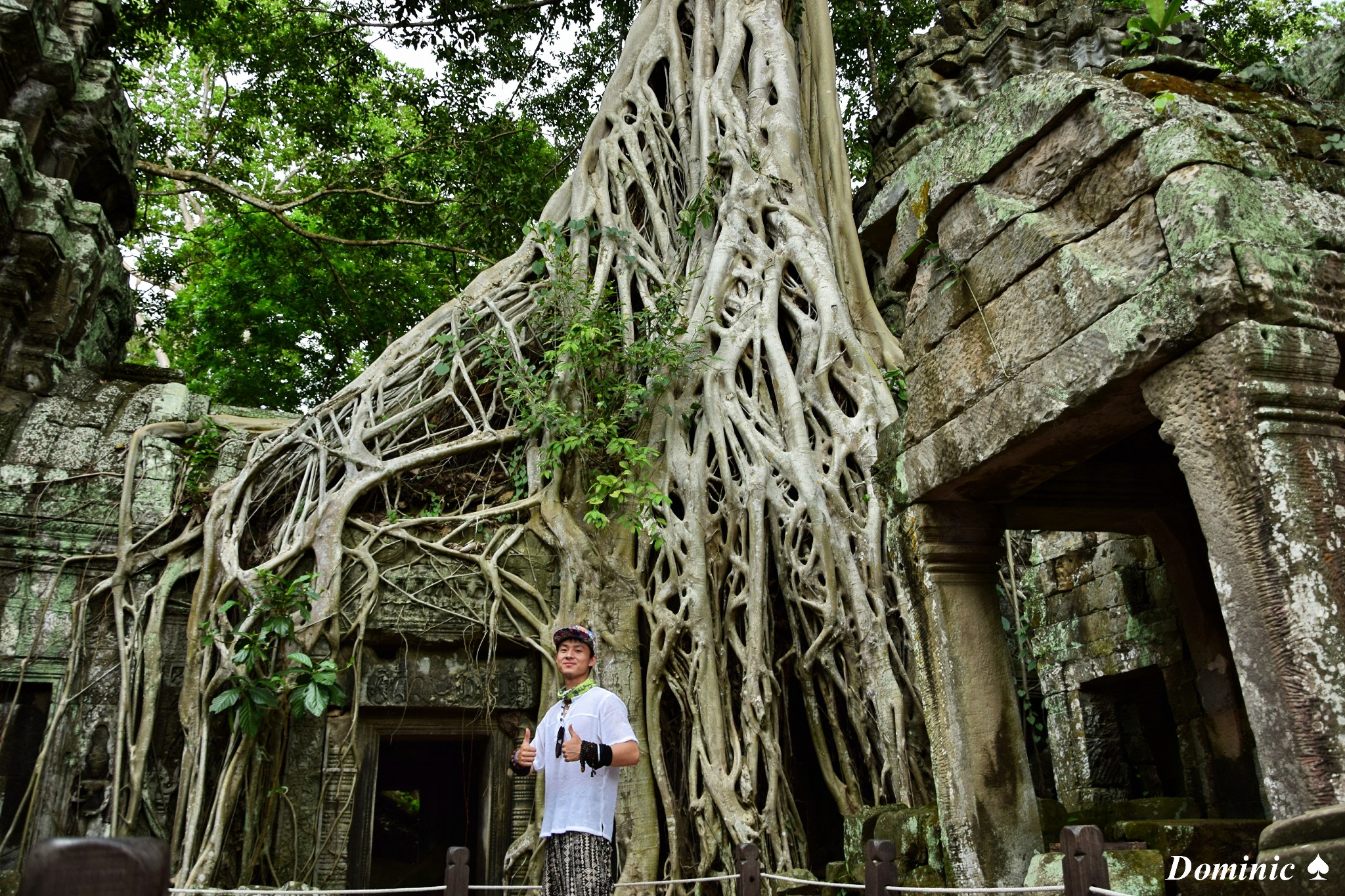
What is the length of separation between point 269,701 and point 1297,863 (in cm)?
383

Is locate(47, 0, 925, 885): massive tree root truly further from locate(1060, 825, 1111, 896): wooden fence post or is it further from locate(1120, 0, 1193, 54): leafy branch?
locate(1120, 0, 1193, 54): leafy branch

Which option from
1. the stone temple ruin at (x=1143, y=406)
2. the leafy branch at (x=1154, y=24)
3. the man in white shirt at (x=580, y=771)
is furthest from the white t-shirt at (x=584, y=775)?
the leafy branch at (x=1154, y=24)

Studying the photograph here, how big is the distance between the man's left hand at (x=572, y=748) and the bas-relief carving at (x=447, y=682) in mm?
2535

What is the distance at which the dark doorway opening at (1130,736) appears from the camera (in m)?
4.83

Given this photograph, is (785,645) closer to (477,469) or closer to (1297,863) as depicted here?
(477,469)

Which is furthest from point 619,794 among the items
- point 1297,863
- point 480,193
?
point 480,193

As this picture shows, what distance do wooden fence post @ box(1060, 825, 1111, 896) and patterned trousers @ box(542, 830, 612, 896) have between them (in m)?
1.15

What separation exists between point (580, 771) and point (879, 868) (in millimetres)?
811

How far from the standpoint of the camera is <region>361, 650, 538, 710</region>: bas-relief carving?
4785 millimetres

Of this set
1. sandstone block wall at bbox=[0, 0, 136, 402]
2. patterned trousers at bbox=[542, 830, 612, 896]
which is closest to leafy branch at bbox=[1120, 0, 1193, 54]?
patterned trousers at bbox=[542, 830, 612, 896]

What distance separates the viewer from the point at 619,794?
4.46 metres

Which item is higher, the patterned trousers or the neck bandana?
the neck bandana

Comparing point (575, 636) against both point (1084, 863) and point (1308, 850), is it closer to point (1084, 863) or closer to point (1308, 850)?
point (1084, 863)

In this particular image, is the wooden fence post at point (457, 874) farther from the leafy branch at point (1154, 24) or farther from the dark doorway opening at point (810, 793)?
the leafy branch at point (1154, 24)
